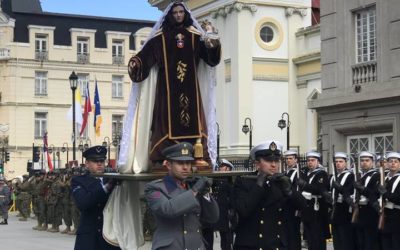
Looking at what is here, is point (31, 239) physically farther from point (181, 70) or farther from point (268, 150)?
point (268, 150)

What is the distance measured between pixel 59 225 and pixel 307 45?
1537cm

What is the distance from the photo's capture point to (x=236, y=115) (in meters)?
35.9

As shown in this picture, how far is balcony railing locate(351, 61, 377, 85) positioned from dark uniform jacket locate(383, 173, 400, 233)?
25.8 ft

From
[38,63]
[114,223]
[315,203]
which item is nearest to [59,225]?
[315,203]

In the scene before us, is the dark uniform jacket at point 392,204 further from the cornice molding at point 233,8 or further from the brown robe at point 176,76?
the cornice molding at point 233,8

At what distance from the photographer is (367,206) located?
13.7 meters

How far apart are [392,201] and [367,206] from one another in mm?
849

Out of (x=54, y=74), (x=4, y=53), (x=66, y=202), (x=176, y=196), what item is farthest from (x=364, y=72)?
(x=54, y=74)

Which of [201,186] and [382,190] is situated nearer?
[201,186]

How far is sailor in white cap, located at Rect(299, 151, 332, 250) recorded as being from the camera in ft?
47.3

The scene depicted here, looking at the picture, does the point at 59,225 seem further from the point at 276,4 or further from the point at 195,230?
the point at 195,230

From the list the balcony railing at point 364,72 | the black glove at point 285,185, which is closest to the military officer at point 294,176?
the black glove at point 285,185

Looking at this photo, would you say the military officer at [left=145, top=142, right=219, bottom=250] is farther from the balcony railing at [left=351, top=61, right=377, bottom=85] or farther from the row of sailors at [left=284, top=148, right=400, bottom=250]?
the balcony railing at [left=351, top=61, right=377, bottom=85]

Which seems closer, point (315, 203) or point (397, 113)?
point (315, 203)
